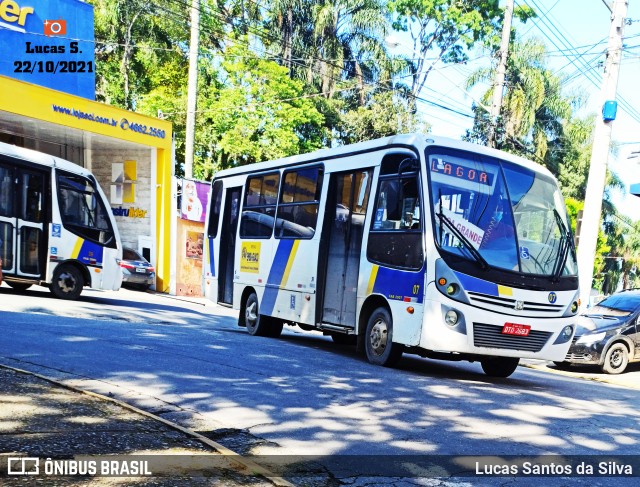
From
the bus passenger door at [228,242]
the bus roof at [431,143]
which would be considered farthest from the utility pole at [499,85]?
the bus roof at [431,143]

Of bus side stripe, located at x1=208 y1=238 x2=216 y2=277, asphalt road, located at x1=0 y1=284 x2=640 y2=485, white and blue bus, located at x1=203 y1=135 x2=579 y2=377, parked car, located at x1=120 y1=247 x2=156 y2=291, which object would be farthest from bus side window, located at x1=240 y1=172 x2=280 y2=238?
parked car, located at x1=120 y1=247 x2=156 y2=291

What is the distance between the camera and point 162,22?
42.5m

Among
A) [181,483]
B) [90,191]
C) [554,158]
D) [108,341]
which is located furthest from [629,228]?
[181,483]

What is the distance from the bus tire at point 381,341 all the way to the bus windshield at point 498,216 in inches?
59.9

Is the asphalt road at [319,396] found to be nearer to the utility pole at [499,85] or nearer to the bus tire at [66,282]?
the bus tire at [66,282]

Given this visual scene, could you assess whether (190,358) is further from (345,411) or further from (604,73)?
(604,73)

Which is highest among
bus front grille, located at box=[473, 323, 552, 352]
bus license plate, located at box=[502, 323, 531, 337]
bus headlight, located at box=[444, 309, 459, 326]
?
bus headlight, located at box=[444, 309, 459, 326]

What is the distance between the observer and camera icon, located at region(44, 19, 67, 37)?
28.9 meters

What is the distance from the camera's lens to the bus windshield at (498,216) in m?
9.95

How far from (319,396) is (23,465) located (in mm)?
3653

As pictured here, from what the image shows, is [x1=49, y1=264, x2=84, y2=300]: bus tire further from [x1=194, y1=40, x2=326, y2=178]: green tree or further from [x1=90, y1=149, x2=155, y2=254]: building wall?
[x1=194, y1=40, x2=326, y2=178]: green tree

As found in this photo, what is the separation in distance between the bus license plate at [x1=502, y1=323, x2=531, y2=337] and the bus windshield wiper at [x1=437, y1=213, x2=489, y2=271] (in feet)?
2.56

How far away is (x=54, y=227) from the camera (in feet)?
58.3

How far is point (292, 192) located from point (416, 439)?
7956 mm
